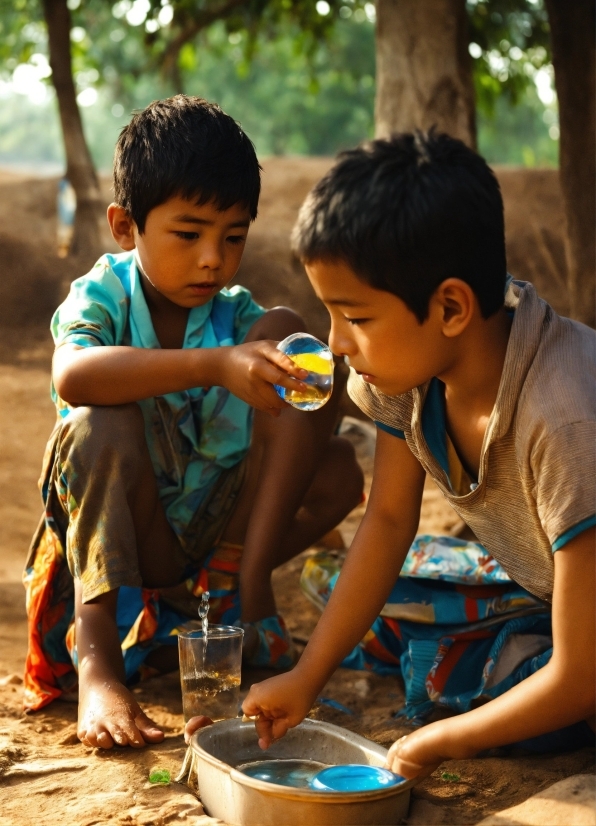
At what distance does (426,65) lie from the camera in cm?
467

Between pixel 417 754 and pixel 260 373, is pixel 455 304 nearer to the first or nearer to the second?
pixel 260 373

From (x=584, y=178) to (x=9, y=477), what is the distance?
10.2 feet

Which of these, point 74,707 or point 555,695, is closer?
point 555,695

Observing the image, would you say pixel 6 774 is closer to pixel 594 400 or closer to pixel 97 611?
pixel 97 611

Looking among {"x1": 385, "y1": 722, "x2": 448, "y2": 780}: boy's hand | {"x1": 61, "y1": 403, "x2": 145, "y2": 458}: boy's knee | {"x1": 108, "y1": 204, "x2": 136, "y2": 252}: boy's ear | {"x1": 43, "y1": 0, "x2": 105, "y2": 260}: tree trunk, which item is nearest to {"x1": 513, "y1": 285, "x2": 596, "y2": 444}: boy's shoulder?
{"x1": 385, "y1": 722, "x2": 448, "y2": 780}: boy's hand

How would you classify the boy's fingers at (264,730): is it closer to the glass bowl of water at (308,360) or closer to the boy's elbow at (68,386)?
the glass bowl of water at (308,360)

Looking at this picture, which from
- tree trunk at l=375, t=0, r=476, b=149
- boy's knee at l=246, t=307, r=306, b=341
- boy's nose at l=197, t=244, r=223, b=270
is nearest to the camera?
boy's nose at l=197, t=244, r=223, b=270

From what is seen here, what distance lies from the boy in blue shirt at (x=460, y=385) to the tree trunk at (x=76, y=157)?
6498mm

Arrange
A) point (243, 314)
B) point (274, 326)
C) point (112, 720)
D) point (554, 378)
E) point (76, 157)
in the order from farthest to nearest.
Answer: point (76, 157), point (243, 314), point (274, 326), point (112, 720), point (554, 378)

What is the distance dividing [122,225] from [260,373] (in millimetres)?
841

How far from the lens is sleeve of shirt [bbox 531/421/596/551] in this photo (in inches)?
63.4

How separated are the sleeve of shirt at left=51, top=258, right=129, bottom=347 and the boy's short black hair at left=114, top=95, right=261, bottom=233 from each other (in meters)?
0.17

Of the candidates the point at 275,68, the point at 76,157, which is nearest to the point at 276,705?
the point at 76,157

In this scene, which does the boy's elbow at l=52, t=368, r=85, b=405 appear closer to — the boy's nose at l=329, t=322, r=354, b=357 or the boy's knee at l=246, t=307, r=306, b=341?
the boy's knee at l=246, t=307, r=306, b=341
